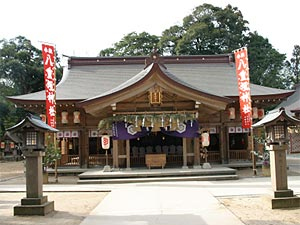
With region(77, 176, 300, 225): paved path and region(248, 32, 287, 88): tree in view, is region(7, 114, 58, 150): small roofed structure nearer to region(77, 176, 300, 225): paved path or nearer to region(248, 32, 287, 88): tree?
region(77, 176, 300, 225): paved path

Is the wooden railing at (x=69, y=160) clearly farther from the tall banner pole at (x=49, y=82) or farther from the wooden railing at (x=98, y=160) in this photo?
the tall banner pole at (x=49, y=82)

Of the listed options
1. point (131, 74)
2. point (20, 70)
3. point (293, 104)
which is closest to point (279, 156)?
point (131, 74)

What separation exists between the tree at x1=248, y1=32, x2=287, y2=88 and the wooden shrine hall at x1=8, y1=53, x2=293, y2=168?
50.6 ft

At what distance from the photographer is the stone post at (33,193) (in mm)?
9047

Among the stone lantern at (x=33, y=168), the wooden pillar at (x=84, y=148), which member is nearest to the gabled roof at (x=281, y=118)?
the stone lantern at (x=33, y=168)

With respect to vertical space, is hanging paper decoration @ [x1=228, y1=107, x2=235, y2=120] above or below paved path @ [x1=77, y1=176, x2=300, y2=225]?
above

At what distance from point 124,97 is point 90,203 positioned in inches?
284

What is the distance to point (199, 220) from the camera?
307 inches

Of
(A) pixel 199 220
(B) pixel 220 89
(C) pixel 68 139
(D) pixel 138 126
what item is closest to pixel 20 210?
(A) pixel 199 220

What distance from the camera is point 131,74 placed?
25125mm

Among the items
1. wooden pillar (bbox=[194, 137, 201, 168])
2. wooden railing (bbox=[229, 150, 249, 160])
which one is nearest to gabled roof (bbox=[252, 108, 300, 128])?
wooden pillar (bbox=[194, 137, 201, 168])

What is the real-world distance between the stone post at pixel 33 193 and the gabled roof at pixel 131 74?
1109 cm

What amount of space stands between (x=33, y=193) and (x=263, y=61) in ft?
123

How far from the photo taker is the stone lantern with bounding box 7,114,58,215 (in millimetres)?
9062
